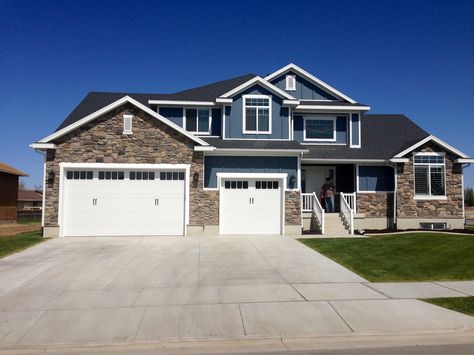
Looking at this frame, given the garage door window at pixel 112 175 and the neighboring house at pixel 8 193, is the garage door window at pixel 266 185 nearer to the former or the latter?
the garage door window at pixel 112 175

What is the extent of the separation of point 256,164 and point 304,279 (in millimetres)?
8395

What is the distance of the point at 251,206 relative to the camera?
17375 millimetres

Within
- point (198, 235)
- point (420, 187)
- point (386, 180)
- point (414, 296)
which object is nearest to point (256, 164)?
point (198, 235)

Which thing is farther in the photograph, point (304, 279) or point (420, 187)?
point (420, 187)

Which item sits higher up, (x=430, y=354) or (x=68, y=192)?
(x=68, y=192)

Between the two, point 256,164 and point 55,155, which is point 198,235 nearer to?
point 256,164

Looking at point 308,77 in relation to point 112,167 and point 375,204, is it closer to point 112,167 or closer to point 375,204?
point 375,204

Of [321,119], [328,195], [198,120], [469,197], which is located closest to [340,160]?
[328,195]

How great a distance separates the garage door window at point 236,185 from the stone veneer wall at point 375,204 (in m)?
6.12

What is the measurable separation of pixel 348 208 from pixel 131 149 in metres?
9.77

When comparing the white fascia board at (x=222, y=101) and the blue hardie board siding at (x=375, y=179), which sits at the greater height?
the white fascia board at (x=222, y=101)

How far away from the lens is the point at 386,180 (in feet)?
66.7

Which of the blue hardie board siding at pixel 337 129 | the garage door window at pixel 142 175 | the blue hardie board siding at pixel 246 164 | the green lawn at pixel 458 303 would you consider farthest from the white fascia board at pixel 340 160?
the green lawn at pixel 458 303

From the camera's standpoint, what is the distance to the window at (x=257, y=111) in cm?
1902
